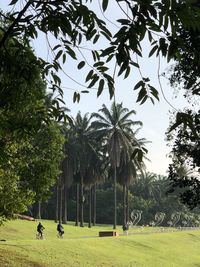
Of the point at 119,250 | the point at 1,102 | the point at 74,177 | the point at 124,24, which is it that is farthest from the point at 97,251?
the point at 74,177

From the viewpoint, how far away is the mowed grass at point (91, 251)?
24.8 metres

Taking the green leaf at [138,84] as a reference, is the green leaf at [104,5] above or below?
above

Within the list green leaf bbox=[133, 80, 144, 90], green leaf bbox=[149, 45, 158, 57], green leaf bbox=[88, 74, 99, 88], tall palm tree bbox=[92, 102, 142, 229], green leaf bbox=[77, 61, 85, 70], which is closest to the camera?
green leaf bbox=[149, 45, 158, 57]

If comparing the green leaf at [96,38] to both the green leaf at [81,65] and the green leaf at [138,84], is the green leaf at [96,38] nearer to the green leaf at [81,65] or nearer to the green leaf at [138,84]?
the green leaf at [81,65]

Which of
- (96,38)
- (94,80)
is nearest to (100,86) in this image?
(94,80)

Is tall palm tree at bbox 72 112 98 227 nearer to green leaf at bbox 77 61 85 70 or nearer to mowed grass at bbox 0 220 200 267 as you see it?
mowed grass at bbox 0 220 200 267

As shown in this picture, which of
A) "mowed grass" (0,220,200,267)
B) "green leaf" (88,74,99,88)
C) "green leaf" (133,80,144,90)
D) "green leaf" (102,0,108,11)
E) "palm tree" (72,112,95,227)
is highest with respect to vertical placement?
"palm tree" (72,112,95,227)

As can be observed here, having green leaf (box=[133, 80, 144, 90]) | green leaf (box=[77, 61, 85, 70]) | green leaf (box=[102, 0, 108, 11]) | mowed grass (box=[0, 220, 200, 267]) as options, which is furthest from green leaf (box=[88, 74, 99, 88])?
mowed grass (box=[0, 220, 200, 267])

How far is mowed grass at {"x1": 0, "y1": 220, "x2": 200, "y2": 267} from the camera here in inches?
976

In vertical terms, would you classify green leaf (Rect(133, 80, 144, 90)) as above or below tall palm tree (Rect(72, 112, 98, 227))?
below

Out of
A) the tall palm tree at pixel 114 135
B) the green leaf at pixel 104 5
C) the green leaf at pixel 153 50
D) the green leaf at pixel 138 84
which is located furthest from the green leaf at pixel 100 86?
the tall palm tree at pixel 114 135

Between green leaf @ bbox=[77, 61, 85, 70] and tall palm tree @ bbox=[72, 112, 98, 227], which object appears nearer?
green leaf @ bbox=[77, 61, 85, 70]

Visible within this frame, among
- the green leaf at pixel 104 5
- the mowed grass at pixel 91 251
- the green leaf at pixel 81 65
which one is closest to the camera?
the green leaf at pixel 104 5

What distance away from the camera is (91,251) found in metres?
30.7
